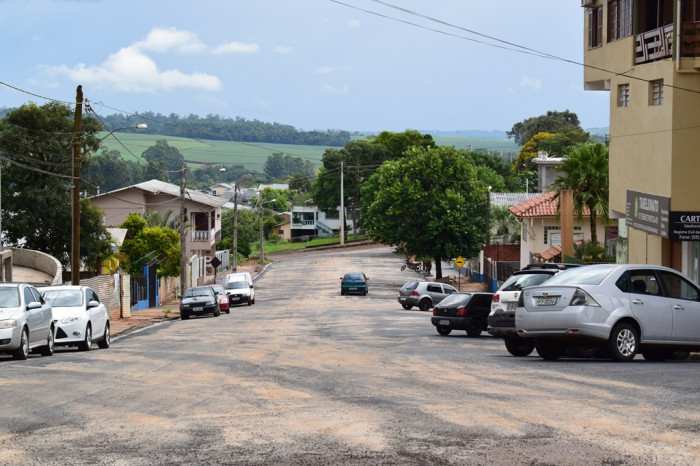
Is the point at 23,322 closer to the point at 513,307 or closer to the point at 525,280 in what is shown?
the point at 513,307

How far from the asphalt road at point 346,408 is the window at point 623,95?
48.0 feet

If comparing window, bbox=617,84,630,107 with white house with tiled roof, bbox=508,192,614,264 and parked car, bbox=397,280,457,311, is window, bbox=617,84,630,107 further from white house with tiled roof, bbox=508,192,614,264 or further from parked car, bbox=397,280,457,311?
white house with tiled roof, bbox=508,192,614,264

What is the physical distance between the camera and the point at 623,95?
109ft

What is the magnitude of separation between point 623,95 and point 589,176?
9.41 m

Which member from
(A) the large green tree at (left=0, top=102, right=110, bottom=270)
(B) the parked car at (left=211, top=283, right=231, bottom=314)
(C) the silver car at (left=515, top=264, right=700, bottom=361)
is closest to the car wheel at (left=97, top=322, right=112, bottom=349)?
(C) the silver car at (left=515, top=264, right=700, bottom=361)

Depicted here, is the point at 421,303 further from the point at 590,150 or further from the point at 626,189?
the point at 626,189

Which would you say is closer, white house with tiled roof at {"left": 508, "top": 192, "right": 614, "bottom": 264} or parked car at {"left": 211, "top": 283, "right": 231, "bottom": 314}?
parked car at {"left": 211, "top": 283, "right": 231, "bottom": 314}

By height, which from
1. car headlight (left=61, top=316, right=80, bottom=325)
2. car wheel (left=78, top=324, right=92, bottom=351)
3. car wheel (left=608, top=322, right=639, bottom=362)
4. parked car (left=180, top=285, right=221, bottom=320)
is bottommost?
parked car (left=180, top=285, right=221, bottom=320)

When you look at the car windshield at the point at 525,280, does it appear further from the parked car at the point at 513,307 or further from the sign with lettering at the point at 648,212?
the sign with lettering at the point at 648,212

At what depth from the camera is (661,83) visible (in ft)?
95.5

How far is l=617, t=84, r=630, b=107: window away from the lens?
32737mm

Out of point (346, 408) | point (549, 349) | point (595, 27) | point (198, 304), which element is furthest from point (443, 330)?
point (346, 408)

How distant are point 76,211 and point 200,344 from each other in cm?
1242

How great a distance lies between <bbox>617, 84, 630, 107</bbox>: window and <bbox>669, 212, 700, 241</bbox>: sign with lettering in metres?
6.89
